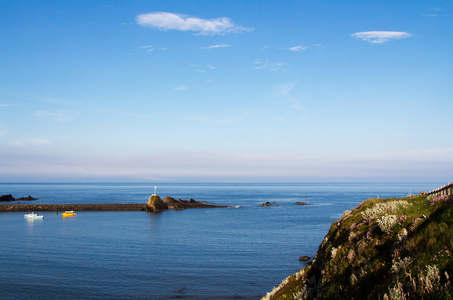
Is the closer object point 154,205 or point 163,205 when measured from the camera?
point 154,205

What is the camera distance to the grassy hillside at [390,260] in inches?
291

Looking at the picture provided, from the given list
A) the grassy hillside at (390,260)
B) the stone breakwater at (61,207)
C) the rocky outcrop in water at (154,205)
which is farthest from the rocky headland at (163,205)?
the grassy hillside at (390,260)

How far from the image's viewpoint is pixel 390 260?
9.68m

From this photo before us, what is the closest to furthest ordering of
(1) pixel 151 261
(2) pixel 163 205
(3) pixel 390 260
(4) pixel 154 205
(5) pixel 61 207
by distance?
(3) pixel 390 260, (1) pixel 151 261, (4) pixel 154 205, (5) pixel 61 207, (2) pixel 163 205

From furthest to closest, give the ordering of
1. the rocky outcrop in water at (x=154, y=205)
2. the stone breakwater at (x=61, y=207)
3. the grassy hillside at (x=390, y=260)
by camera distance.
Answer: the stone breakwater at (x=61, y=207) < the rocky outcrop in water at (x=154, y=205) < the grassy hillside at (x=390, y=260)

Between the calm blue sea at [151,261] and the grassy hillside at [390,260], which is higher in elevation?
the grassy hillside at [390,260]

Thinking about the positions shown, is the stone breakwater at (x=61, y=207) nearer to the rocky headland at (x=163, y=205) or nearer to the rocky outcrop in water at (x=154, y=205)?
the rocky outcrop in water at (x=154, y=205)

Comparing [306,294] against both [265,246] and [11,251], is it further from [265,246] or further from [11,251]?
[11,251]

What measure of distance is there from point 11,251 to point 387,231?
4739cm

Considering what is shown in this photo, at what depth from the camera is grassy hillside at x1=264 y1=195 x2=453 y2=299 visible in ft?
24.2

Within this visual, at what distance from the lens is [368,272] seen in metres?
9.91

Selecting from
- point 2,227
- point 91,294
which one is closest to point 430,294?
point 91,294

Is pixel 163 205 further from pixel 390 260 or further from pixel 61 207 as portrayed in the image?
pixel 390 260

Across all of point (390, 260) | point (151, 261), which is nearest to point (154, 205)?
point (151, 261)
